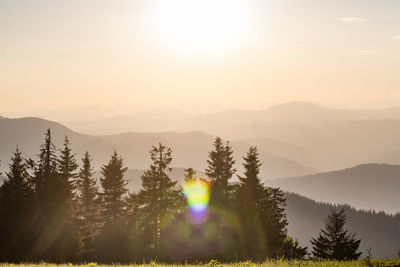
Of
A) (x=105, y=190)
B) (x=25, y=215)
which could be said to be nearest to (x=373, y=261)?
(x=25, y=215)

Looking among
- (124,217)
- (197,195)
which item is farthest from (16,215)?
(197,195)

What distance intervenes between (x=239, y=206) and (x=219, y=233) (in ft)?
13.1

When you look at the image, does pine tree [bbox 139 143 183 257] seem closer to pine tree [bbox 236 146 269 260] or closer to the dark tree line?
the dark tree line

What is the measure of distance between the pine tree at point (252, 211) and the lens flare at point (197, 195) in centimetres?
333

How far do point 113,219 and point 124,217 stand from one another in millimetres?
1890

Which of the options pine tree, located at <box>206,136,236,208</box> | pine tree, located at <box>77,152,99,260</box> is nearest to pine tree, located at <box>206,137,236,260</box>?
pine tree, located at <box>206,136,236,208</box>

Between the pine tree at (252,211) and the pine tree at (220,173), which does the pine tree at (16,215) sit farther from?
the pine tree at (252,211)

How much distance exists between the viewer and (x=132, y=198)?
4888 cm

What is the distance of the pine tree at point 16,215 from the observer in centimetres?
3145

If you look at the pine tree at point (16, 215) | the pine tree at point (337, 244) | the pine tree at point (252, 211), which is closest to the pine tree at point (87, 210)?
the pine tree at point (16, 215)

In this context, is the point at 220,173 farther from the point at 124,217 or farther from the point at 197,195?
the point at 124,217

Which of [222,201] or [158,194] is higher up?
[158,194]

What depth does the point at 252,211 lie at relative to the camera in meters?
43.3

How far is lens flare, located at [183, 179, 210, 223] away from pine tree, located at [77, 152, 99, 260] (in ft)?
31.5
